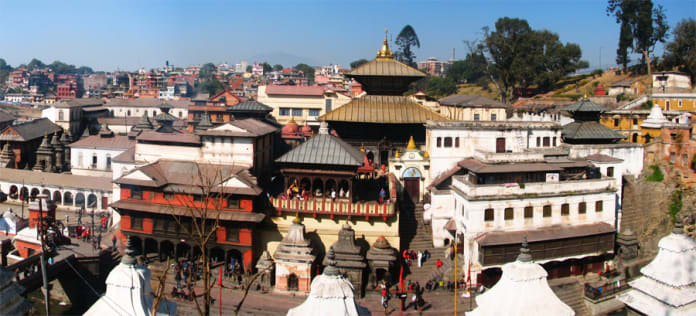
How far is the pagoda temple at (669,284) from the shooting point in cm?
1196

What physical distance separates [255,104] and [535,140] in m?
23.3

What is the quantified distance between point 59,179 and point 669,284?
4621 centimetres

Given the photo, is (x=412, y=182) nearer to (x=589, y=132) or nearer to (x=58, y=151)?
(x=589, y=132)

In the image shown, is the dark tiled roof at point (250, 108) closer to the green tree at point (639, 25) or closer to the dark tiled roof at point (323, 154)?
the dark tiled roof at point (323, 154)

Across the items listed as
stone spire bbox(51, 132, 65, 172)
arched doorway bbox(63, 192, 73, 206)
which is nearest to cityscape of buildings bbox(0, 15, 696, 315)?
arched doorway bbox(63, 192, 73, 206)

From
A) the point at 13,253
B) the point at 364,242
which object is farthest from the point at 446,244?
the point at 13,253

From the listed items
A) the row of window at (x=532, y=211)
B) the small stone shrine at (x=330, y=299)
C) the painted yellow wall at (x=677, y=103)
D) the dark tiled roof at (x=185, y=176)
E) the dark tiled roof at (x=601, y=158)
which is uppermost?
the painted yellow wall at (x=677, y=103)

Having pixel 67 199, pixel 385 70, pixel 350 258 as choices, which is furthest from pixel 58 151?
pixel 350 258

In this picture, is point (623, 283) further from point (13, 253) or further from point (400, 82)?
point (13, 253)

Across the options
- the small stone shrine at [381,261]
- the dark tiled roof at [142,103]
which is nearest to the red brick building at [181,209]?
the small stone shrine at [381,261]

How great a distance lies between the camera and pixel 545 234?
32.4 meters

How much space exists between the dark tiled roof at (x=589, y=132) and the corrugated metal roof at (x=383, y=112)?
9121 millimetres

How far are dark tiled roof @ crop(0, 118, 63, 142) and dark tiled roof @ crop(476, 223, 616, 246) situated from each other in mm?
47947

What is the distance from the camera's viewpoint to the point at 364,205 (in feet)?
108
